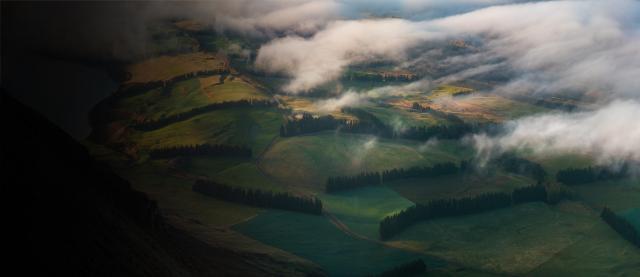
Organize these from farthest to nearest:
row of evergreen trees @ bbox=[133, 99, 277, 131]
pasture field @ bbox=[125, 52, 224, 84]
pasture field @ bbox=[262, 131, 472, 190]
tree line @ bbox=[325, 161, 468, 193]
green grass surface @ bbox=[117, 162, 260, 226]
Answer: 1. pasture field @ bbox=[125, 52, 224, 84]
2. row of evergreen trees @ bbox=[133, 99, 277, 131]
3. pasture field @ bbox=[262, 131, 472, 190]
4. tree line @ bbox=[325, 161, 468, 193]
5. green grass surface @ bbox=[117, 162, 260, 226]

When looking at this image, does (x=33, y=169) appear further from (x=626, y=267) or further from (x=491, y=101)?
(x=491, y=101)

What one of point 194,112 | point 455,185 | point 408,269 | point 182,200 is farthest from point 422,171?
point 194,112

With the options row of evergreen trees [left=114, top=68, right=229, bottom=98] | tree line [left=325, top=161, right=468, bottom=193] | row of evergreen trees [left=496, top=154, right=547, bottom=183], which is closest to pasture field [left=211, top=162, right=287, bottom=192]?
tree line [left=325, top=161, right=468, bottom=193]

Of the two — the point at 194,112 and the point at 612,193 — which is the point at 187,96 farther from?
the point at 612,193

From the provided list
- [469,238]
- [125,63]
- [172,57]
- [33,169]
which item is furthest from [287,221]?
[172,57]

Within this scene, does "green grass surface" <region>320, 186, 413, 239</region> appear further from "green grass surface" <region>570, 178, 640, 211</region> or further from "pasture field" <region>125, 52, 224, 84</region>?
"pasture field" <region>125, 52, 224, 84</region>

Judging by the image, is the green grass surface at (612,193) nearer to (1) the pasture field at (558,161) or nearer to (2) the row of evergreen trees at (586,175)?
(2) the row of evergreen trees at (586,175)
